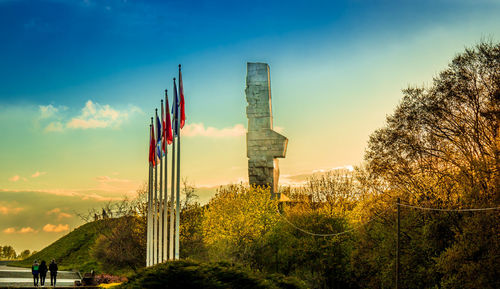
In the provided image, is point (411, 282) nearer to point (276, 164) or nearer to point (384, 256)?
point (384, 256)

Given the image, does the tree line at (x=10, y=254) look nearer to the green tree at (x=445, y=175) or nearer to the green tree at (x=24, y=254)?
the green tree at (x=24, y=254)

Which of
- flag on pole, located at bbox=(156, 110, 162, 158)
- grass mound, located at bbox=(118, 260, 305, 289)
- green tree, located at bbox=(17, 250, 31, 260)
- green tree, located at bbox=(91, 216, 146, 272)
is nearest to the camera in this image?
grass mound, located at bbox=(118, 260, 305, 289)

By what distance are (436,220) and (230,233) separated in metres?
20.2

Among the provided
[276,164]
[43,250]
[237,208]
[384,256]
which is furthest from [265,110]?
[43,250]

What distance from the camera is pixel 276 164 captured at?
49.5 metres

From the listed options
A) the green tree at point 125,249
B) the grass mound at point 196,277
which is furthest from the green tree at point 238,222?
the grass mound at point 196,277

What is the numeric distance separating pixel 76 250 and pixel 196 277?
2294 inches

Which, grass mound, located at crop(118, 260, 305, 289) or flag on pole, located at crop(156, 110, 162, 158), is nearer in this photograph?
grass mound, located at crop(118, 260, 305, 289)

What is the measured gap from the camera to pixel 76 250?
69062mm

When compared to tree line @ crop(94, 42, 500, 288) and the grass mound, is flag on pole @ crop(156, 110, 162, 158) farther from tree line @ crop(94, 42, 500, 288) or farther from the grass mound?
the grass mound

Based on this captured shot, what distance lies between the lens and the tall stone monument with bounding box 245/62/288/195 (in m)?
47.8

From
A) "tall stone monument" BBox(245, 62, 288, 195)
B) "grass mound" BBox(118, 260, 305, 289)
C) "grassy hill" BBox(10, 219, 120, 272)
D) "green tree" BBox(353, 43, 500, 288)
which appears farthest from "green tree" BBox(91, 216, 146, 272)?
"grass mound" BBox(118, 260, 305, 289)

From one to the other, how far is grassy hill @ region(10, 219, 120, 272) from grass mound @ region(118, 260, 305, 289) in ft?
150

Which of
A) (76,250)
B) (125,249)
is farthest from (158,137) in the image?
(76,250)
